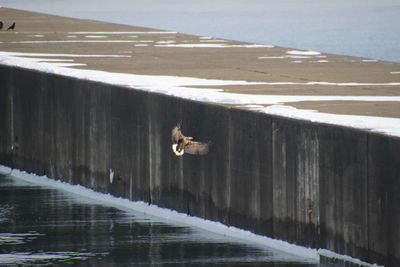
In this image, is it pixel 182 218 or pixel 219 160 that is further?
pixel 182 218

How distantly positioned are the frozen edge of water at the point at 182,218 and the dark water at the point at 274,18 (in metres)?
26.2

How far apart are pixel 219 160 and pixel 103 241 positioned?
1.52m

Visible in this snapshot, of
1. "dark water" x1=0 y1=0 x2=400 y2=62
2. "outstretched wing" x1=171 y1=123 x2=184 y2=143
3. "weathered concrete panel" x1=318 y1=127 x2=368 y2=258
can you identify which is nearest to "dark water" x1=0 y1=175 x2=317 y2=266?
"weathered concrete panel" x1=318 y1=127 x2=368 y2=258

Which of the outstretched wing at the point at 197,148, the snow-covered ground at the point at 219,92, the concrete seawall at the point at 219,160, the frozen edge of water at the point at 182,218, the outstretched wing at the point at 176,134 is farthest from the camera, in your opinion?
the outstretched wing at the point at 176,134

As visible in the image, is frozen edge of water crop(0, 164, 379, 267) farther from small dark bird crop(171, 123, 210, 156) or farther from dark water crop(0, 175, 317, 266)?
small dark bird crop(171, 123, 210, 156)

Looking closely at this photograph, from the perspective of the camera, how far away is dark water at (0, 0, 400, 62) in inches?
2072

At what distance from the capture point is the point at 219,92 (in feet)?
54.3

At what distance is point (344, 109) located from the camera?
48.2 feet

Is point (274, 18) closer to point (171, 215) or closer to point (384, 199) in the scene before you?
point (171, 215)

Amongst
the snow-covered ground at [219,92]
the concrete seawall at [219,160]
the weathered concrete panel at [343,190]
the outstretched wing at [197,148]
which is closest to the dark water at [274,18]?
the snow-covered ground at [219,92]

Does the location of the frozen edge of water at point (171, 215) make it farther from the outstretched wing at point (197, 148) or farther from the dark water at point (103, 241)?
the outstretched wing at point (197, 148)

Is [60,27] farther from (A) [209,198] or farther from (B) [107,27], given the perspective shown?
(A) [209,198]

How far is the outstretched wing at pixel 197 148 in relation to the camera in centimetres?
1500

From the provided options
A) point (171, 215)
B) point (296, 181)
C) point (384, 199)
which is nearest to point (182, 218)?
point (171, 215)
